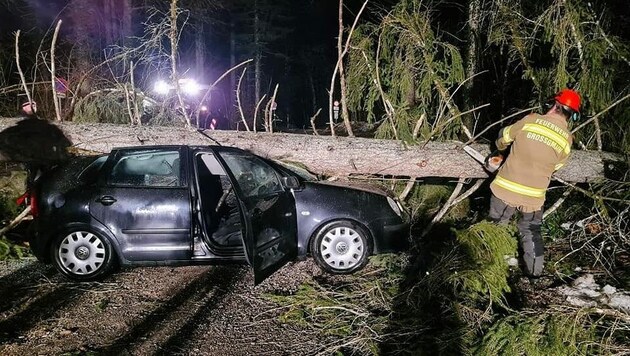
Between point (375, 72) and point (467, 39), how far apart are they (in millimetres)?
2150

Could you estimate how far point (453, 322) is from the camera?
338cm

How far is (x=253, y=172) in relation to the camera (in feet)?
15.6

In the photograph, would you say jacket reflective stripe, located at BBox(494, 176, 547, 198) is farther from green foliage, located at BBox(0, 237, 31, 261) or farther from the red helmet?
green foliage, located at BBox(0, 237, 31, 261)

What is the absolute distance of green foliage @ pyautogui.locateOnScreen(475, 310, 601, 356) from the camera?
2.70m

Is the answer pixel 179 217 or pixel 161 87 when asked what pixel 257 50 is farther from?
pixel 179 217

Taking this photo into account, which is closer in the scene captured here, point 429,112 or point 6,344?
point 6,344

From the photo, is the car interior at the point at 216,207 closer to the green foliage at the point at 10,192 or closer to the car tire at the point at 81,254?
the car tire at the point at 81,254

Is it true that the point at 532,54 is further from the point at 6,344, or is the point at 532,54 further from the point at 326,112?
the point at 326,112

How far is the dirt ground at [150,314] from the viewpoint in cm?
334

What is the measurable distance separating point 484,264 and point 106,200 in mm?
3679

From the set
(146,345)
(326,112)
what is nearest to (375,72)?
(146,345)

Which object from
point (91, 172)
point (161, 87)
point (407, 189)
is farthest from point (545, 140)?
point (161, 87)

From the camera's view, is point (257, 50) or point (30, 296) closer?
point (30, 296)


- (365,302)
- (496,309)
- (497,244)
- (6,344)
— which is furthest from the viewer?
(365,302)
